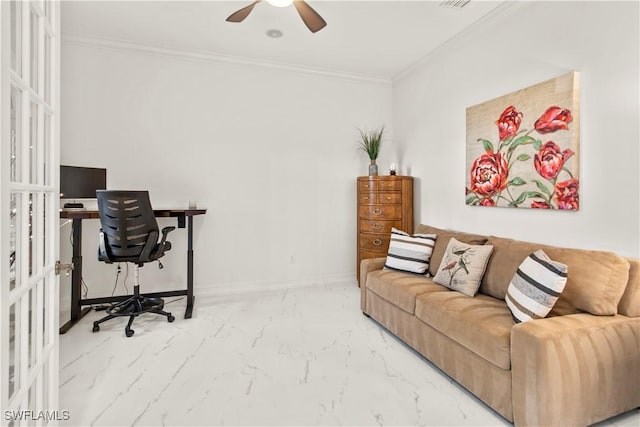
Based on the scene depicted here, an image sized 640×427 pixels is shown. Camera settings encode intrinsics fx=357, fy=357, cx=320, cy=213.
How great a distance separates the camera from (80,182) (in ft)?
10.8

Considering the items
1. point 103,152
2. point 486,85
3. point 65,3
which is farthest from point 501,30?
point 103,152

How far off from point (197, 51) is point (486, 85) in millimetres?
2935

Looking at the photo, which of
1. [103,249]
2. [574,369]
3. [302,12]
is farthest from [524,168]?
[103,249]

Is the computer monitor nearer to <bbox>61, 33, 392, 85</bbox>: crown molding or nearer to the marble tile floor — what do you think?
the marble tile floor

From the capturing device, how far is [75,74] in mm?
3494

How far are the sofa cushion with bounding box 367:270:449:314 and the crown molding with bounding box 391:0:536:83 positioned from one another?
7.45 feet

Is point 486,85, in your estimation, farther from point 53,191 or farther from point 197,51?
point 53,191

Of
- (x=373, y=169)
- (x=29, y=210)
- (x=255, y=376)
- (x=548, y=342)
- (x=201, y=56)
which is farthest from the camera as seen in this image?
(x=373, y=169)

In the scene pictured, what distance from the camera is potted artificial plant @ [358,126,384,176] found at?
4.32 meters

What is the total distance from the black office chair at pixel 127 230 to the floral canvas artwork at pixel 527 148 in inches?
114

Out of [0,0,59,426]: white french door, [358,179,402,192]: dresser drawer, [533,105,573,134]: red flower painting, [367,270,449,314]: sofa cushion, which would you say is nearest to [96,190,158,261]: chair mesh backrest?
[0,0,59,426]: white french door

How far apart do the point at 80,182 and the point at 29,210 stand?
240 centimetres

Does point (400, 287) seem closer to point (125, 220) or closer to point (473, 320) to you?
point (473, 320)

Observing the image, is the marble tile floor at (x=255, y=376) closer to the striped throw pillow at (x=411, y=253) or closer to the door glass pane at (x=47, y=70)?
the striped throw pillow at (x=411, y=253)
